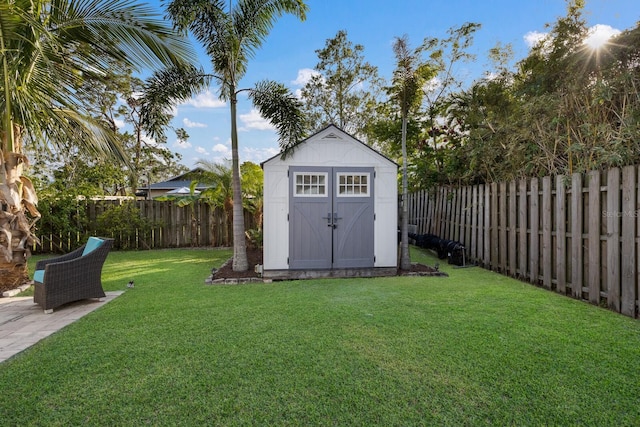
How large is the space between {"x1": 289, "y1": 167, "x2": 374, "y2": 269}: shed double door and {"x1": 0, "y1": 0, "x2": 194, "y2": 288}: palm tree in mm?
3543

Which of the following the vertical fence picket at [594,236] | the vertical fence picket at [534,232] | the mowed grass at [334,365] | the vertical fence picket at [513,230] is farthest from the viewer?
the vertical fence picket at [513,230]

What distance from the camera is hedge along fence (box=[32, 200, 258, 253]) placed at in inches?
384

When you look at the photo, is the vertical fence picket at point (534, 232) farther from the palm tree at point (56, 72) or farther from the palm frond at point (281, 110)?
the palm tree at point (56, 72)

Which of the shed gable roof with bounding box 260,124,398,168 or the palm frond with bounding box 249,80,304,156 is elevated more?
the palm frond with bounding box 249,80,304,156

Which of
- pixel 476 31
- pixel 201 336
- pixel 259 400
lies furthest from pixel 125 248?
pixel 476 31

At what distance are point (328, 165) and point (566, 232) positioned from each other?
4.04m

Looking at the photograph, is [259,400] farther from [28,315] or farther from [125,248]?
[125,248]

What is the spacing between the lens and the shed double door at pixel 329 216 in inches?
247

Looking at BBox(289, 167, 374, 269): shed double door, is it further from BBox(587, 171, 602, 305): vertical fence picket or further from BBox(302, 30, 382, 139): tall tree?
BBox(302, 30, 382, 139): tall tree

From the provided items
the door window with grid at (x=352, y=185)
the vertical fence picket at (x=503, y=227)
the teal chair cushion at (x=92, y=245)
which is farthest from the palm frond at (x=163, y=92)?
the vertical fence picket at (x=503, y=227)

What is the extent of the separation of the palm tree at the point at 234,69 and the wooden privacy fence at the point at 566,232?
4340 millimetres

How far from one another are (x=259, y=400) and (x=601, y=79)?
20.5ft

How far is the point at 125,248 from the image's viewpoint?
10.4 metres

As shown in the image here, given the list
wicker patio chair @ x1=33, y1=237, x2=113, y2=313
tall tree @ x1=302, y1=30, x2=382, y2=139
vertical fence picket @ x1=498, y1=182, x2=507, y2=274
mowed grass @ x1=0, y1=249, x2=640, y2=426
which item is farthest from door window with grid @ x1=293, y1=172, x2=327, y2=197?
tall tree @ x1=302, y1=30, x2=382, y2=139
